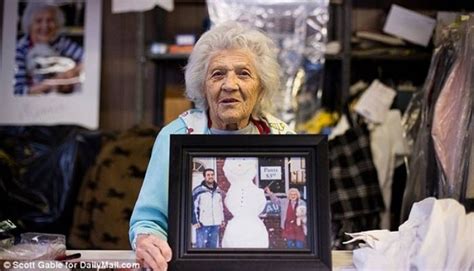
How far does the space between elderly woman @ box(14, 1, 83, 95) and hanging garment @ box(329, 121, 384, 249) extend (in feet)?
4.25

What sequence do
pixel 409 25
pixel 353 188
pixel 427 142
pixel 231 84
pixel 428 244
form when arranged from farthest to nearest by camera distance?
1. pixel 409 25
2. pixel 353 188
3. pixel 427 142
4. pixel 231 84
5. pixel 428 244

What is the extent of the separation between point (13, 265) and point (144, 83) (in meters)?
1.74

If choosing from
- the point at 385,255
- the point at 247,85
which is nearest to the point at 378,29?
the point at 247,85

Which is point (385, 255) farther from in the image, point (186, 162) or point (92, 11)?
point (92, 11)

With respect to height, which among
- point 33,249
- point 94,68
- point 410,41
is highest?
point 410,41

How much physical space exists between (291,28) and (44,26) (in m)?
1.18

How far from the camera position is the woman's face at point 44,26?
8.64 feet

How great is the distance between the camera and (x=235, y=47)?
1.25m

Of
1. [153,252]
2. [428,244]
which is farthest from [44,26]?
[428,244]

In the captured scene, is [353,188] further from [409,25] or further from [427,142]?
[409,25]

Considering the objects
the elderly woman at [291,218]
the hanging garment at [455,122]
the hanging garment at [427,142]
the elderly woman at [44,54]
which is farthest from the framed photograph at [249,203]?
the elderly woman at [44,54]

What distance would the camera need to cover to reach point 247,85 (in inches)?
48.9

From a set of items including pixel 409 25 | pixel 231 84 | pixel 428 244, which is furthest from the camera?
pixel 409 25

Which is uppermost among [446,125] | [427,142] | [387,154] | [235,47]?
[235,47]
